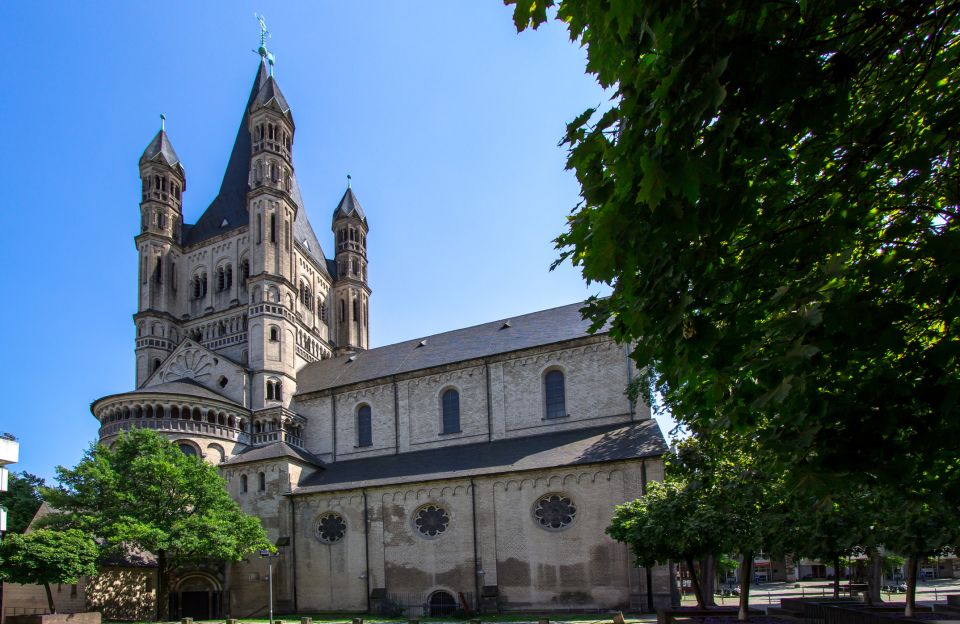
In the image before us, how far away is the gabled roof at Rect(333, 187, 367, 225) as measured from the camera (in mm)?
58438

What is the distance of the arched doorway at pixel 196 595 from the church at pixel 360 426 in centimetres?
8

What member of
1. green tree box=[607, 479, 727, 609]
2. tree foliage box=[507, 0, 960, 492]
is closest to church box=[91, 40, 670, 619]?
green tree box=[607, 479, 727, 609]

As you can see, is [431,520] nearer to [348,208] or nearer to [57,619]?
[57,619]

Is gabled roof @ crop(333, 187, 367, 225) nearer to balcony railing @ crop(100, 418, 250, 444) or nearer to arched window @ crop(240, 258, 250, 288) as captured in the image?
arched window @ crop(240, 258, 250, 288)

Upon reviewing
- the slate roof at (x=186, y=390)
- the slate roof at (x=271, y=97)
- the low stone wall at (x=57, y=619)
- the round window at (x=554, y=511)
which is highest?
the slate roof at (x=271, y=97)

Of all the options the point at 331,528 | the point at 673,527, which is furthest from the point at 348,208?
the point at 673,527

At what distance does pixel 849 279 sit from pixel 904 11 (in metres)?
2.51

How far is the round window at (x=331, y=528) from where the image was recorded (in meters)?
36.1

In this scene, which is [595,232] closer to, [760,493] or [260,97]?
[760,493]

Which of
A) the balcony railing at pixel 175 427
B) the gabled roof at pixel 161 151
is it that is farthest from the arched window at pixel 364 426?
the gabled roof at pixel 161 151

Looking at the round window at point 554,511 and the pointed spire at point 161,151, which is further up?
the pointed spire at point 161,151

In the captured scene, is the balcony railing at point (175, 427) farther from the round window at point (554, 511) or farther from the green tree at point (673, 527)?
the green tree at point (673, 527)

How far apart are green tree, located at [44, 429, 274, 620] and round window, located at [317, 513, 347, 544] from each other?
3.31 metres

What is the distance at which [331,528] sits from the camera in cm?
3641
